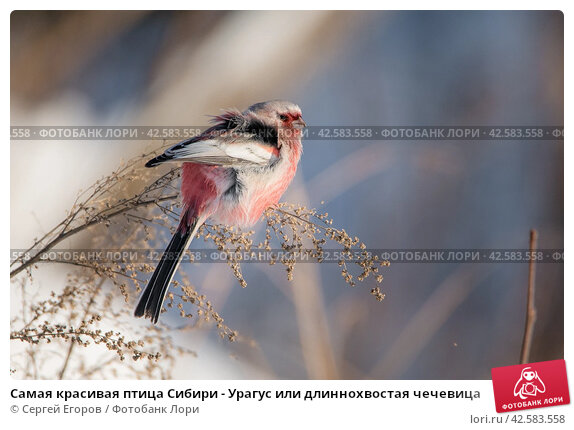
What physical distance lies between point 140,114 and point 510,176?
0.98 metres

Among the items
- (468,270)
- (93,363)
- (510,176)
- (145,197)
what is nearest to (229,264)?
(145,197)

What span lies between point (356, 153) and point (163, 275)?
588 mm

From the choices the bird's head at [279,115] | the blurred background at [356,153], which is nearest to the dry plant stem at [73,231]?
the blurred background at [356,153]

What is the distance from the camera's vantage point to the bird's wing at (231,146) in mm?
1312

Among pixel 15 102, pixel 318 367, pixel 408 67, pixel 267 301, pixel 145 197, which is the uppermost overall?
pixel 408 67

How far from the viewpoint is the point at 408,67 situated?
153 cm

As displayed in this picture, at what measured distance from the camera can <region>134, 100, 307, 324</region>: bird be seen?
4.32 ft

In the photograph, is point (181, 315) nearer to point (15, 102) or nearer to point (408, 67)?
point (15, 102)

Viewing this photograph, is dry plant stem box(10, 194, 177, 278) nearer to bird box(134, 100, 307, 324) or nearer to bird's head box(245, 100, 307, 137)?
bird box(134, 100, 307, 324)
